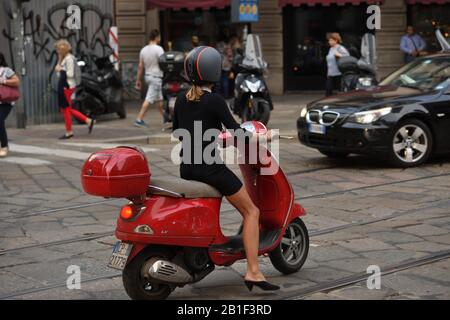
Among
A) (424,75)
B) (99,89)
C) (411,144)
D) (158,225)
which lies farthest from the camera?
(99,89)

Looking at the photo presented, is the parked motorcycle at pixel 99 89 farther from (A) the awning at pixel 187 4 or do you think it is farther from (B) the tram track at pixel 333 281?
(B) the tram track at pixel 333 281

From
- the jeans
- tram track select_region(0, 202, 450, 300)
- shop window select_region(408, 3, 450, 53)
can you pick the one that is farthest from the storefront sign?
tram track select_region(0, 202, 450, 300)

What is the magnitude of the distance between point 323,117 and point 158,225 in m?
6.32

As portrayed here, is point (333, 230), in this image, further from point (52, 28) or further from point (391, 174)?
point (52, 28)

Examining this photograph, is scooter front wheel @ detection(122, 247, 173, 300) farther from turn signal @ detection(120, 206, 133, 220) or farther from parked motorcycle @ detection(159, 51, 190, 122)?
parked motorcycle @ detection(159, 51, 190, 122)

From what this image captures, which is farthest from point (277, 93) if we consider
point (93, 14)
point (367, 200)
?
point (367, 200)

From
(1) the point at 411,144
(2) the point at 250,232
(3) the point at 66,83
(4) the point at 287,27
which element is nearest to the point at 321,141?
(1) the point at 411,144

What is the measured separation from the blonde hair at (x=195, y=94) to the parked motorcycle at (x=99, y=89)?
11.3 metres

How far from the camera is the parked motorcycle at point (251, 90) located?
14.8m

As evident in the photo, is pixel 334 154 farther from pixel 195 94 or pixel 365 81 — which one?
pixel 195 94

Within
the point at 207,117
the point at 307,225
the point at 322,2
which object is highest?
the point at 322,2

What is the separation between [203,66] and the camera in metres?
5.79

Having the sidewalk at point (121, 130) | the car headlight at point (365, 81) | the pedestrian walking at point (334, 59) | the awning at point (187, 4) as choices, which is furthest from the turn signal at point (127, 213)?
the awning at point (187, 4)

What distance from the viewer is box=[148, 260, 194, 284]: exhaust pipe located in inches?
221
